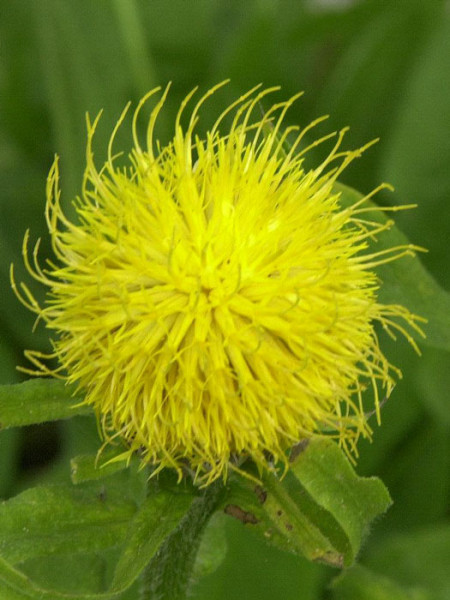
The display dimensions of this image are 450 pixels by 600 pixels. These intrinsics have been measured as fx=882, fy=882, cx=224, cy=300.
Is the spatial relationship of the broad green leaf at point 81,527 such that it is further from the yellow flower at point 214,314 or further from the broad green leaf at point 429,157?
the broad green leaf at point 429,157

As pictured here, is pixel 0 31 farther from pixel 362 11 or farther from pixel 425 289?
pixel 425 289

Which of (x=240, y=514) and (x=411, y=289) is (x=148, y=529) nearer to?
(x=240, y=514)

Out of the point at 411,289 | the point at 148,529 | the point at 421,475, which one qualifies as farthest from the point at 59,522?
the point at 421,475

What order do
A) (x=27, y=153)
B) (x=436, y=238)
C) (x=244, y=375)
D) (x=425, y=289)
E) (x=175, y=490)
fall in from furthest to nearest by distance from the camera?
(x=27, y=153)
(x=436, y=238)
(x=425, y=289)
(x=175, y=490)
(x=244, y=375)

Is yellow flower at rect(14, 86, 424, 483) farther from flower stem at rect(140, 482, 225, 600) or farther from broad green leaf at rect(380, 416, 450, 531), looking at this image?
broad green leaf at rect(380, 416, 450, 531)

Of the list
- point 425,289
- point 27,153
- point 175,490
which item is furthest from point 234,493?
point 27,153

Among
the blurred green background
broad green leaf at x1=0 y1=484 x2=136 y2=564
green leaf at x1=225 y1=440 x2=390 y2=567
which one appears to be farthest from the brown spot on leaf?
the blurred green background
